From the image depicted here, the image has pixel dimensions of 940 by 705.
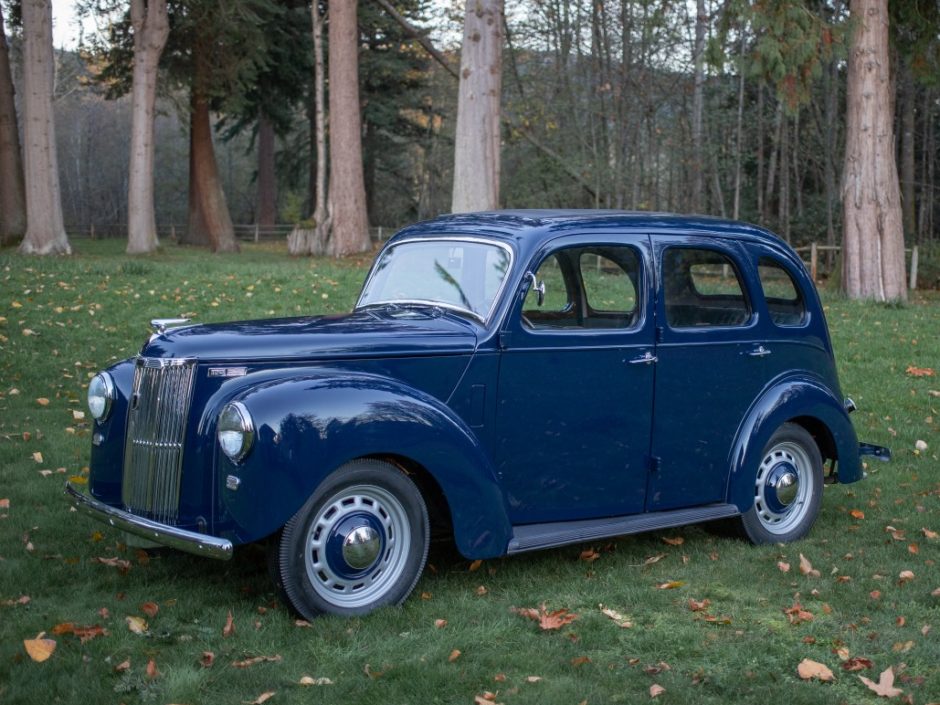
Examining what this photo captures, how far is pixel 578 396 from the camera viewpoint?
5.63 m

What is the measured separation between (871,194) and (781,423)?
1380cm

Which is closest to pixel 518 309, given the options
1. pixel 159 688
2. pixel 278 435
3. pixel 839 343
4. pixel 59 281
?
pixel 278 435

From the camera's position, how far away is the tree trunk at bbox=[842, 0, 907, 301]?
18328 millimetres

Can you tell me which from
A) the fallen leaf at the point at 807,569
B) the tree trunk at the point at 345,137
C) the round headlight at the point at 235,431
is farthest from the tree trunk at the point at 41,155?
the fallen leaf at the point at 807,569

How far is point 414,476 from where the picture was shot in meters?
5.15

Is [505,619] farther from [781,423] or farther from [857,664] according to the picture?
[781,423]

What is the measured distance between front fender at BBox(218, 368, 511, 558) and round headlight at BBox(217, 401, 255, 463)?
0.10 ft

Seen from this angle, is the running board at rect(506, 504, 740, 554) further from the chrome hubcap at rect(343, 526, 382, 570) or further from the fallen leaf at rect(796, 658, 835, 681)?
the fallen leaf at rect(796, 658, 835, 681)

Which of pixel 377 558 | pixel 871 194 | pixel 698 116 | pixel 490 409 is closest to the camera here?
pixel 377 558

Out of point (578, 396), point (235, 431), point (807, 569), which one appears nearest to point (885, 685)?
point (807, 569)

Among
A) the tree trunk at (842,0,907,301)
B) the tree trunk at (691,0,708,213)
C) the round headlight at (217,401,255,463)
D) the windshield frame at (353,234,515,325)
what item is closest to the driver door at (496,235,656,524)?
the windshield frame at (353,234,515,325)

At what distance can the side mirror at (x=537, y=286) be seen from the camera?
5527 mm

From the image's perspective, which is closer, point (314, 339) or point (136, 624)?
point (136, 624)

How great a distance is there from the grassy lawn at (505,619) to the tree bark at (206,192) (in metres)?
25.6
